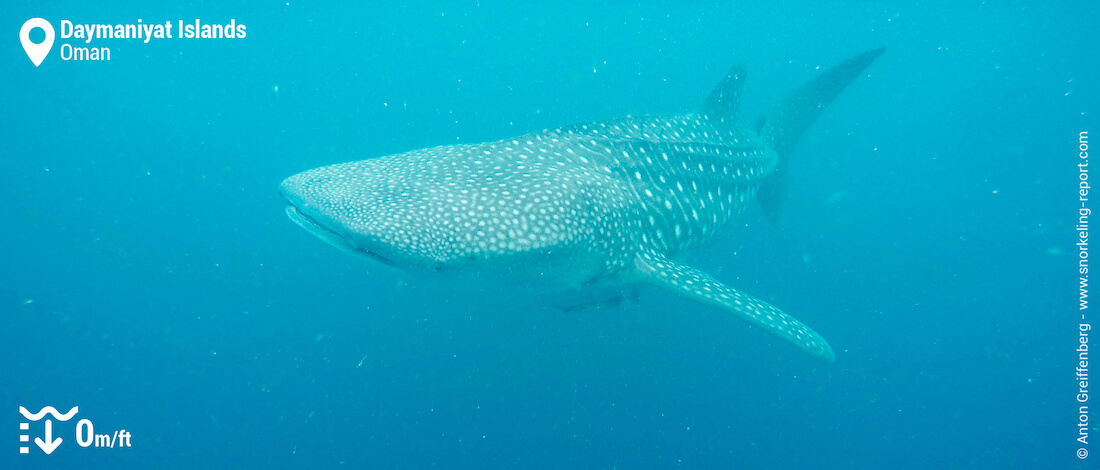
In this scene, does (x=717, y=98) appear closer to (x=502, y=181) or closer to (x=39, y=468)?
(x=502, y=181)

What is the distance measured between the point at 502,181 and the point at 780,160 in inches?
231

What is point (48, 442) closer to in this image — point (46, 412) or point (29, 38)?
point (46, 412)

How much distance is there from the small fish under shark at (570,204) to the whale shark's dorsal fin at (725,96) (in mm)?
17

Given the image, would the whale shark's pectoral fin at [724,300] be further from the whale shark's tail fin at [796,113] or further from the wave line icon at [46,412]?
the wave line icon at [46,412]

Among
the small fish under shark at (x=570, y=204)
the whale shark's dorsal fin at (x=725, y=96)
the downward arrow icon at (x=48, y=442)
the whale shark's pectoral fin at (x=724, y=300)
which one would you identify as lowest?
the downward arrow icon at (x=48, y=442)

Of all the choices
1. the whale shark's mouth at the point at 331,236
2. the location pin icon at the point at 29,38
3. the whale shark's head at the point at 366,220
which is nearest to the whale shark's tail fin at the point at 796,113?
the whale shark's head at the point at 366,220

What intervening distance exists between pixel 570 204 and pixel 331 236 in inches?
67.3

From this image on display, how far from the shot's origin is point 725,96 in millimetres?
6516

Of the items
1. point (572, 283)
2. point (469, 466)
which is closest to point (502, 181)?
point (572, 283)

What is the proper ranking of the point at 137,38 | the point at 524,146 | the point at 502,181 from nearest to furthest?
1. the point at 502,181
2. the point at 524,146
3. the point at 137,38

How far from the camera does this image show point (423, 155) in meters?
4.10

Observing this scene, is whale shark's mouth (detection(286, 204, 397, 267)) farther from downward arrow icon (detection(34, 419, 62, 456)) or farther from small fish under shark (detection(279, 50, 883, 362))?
downward arrow icon (detection(34, 419, 62, 456))

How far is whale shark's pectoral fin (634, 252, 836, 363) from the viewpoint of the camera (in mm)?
4430

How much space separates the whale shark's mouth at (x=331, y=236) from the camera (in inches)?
116
